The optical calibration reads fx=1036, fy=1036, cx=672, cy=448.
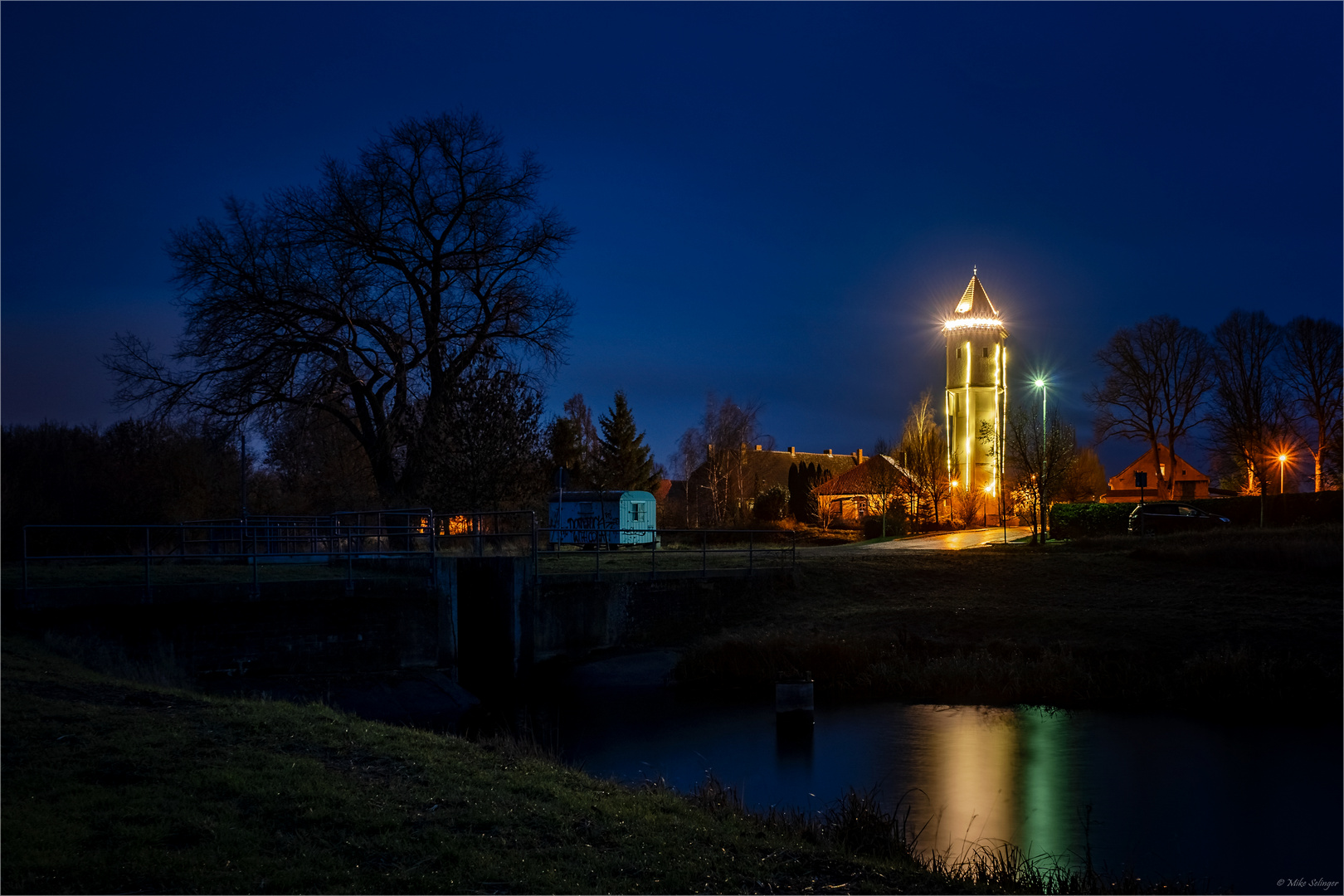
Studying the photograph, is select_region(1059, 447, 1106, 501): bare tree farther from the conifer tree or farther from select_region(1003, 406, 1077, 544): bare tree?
the conifer tree

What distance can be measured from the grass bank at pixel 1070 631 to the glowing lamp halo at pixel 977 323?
150 feet

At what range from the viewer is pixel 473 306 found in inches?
1358

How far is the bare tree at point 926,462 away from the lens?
5772cm

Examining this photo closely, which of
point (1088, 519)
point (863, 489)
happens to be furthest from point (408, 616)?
point (863, 489)

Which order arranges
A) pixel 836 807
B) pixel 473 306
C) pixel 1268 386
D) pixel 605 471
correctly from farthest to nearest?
1. pixel 605 471
2. pixel 1268 386
3. pixel 473 306
4. pixel 836 807

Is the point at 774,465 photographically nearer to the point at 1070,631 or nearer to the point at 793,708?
the point at 1070,631

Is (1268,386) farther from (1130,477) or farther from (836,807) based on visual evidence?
(836,807)

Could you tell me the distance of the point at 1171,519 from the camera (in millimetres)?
41094

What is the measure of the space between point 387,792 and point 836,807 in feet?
24.0

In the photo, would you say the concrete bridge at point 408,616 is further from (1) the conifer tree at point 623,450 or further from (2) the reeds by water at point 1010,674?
(1) the conifer tree at point 623,450

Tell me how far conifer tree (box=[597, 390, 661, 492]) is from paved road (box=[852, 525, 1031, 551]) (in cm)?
2378

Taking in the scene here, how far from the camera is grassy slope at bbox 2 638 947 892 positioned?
275 inches

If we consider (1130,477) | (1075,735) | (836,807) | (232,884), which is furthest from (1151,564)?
(1130,477)

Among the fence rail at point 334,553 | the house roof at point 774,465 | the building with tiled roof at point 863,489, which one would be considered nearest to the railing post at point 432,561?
the fence rail at point 334,553
